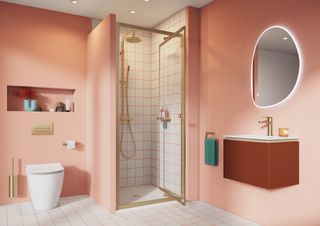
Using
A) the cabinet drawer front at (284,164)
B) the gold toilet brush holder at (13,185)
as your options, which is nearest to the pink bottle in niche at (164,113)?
the cabinet drawer front at (284,164)

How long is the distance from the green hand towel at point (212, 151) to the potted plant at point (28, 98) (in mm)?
2259

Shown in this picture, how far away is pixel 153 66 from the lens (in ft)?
14.7

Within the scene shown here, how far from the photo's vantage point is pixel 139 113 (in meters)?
4.39

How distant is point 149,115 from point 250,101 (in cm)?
194

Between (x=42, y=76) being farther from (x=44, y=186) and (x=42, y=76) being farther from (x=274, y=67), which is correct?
(x=274, y=67)

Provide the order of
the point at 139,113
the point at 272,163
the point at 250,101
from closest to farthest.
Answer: the point at 272,163
the point at 250,101
the point at 139,113

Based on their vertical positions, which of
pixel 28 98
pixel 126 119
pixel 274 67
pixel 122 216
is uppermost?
pixel 274 67

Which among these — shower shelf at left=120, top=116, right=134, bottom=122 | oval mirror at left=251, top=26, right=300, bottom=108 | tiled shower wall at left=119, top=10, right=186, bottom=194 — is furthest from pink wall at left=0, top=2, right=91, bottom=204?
oval mirror at left=251, top=26, right=300, bottom=108

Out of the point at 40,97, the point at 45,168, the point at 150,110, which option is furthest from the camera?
the point at 150,110

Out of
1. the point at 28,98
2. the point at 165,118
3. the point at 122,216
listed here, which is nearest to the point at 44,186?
the point at 122,216

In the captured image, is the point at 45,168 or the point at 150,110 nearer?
the point at 45,168

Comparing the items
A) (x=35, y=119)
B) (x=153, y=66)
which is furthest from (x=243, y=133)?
(x=35, y=119)

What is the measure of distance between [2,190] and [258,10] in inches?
140

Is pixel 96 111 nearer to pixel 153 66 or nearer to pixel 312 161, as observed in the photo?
pixel 153 66
